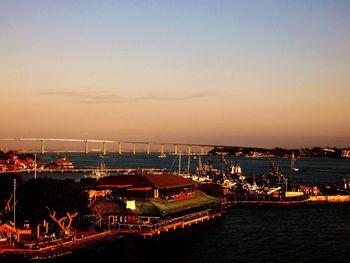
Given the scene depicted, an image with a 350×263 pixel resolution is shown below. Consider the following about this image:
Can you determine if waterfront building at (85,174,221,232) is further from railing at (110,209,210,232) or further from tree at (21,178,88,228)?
tree at (21,178,88,228)

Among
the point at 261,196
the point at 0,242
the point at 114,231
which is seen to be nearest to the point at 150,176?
the point at 114,231

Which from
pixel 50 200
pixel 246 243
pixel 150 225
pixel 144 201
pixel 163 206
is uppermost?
pixel 50 200

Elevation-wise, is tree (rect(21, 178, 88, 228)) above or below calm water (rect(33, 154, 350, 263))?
above

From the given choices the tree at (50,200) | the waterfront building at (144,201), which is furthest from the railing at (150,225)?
the tree at (50,200)

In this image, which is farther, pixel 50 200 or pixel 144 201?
pixel 144 201

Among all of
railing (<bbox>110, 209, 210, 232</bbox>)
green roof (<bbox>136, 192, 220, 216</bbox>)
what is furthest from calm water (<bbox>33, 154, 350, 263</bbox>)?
green roof (<bbox>136, 192, 220, 216</bbox>)

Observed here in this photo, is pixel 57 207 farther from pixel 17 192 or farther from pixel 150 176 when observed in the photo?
pixel 150 176

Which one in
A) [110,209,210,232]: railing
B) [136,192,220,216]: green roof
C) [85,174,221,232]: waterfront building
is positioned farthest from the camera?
[136,192,220,216]: green roof

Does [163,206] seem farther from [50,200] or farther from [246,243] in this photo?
[50,200]

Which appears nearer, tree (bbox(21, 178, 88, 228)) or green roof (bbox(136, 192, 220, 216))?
tree (bbox(21, 178, 88, 228))

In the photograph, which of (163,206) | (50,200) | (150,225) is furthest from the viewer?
(163,206)

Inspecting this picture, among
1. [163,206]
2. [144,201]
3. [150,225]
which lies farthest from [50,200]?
[163,206]
